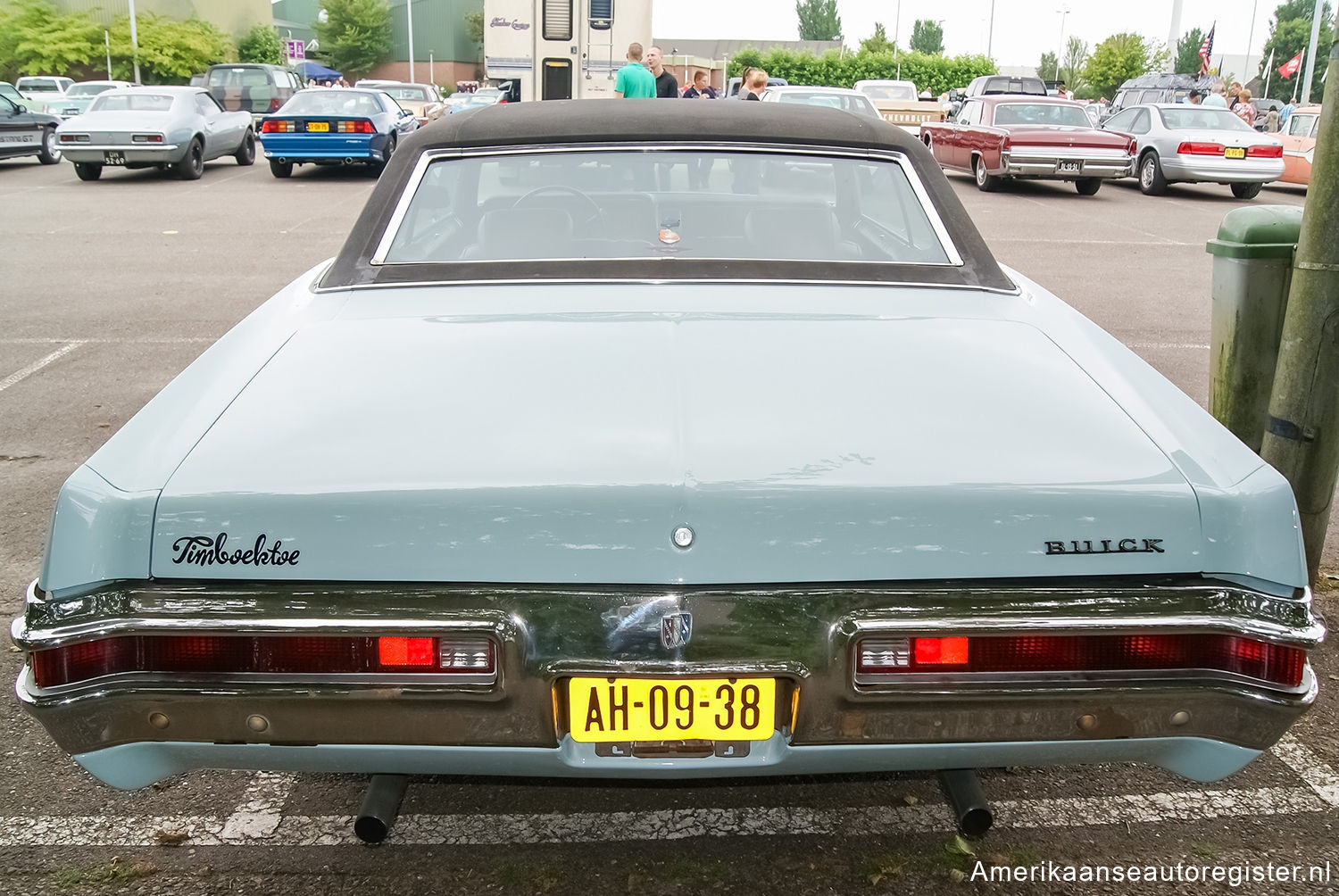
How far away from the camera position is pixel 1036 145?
56.5ft

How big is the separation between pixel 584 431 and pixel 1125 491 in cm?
90

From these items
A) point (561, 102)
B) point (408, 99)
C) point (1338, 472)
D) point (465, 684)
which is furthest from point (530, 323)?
point (408, 99)

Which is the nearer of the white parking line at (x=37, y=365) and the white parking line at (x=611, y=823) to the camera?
the white parking line at (x=611, y=823)

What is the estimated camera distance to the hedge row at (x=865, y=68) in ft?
188

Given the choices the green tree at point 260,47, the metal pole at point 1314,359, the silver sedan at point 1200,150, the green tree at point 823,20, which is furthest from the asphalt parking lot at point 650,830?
the green tree at point 823,20

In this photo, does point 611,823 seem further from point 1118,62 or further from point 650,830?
point 1118,62

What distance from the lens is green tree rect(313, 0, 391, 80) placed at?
8119 centimetres

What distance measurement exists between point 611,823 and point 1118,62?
211 ft

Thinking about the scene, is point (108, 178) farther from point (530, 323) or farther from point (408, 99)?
point (530, 323)

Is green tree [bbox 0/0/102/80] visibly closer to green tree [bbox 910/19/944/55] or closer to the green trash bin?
the green trash bin

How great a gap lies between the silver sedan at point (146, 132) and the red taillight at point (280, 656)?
692 inches

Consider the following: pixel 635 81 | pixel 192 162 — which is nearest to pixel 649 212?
pixel 635 81

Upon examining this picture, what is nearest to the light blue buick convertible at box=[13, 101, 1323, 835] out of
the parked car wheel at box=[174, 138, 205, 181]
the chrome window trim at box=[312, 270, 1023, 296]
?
the chrome window trim at box=[312, 270, 1023, 296]

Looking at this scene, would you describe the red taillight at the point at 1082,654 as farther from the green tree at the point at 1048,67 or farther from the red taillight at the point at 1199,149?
the green tree at the point at 1048,67
